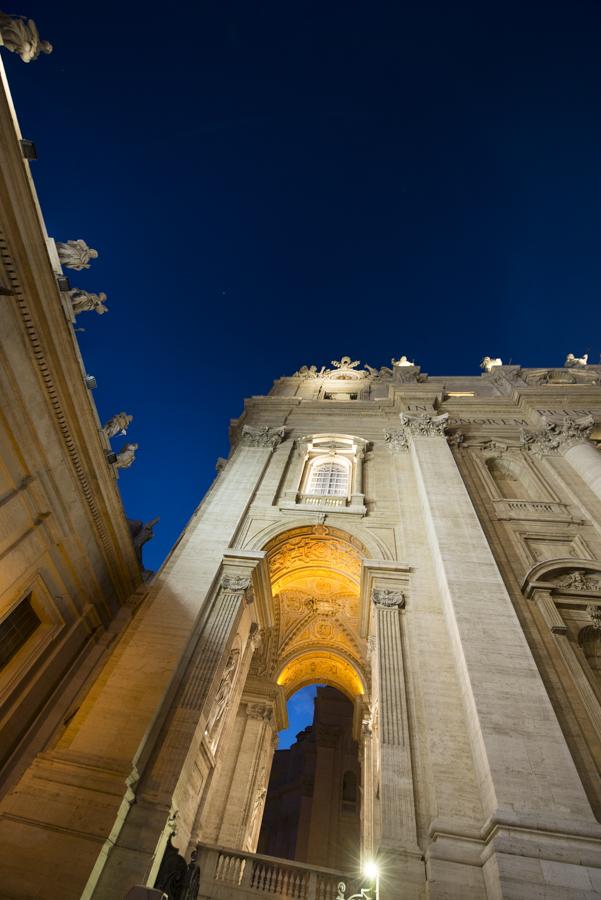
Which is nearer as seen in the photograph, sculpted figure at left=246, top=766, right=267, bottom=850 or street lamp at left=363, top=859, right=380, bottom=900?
street lamp at left=363, top=859, right=380, bottom=900

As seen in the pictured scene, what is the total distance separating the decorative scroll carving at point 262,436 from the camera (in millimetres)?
16953

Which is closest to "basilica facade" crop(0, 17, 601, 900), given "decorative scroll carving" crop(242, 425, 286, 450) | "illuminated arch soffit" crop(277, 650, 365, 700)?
"illuminated arch soffit" crop(277, 650, 365, 700)

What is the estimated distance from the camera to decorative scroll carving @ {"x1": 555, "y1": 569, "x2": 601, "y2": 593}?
990 centimetres

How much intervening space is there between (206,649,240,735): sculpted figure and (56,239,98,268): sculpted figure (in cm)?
942

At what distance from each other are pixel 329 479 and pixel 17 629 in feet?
34.6

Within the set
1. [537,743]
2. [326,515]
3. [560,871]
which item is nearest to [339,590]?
[326,515]

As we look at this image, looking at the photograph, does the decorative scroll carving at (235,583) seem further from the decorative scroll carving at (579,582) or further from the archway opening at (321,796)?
the archway opening at (321,796)

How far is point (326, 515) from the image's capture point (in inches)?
503

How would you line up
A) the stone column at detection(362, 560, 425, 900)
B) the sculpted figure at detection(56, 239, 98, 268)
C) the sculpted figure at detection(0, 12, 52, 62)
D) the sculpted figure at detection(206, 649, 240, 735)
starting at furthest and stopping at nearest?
the sculpted figure at detection(206, 649, 240, 735) < the sculpted figure at detection(56, 239, 98, 268) < the stone column at detection(362, 560, 425, 900) < the sculpted figure at detection(0, 12, 52, 62)

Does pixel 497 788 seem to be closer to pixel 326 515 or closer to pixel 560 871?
pixel 560 871

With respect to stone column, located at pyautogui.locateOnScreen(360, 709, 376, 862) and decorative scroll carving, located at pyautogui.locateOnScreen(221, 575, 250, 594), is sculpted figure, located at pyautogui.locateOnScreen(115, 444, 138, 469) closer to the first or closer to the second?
decorative scroll carving, located at pyautogui.locateOnScreen(221, 575, 250, 594)

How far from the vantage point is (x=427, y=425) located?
656 inches

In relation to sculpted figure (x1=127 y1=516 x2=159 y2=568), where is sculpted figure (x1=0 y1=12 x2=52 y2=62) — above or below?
below

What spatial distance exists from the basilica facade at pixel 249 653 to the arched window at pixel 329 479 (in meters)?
0.16
